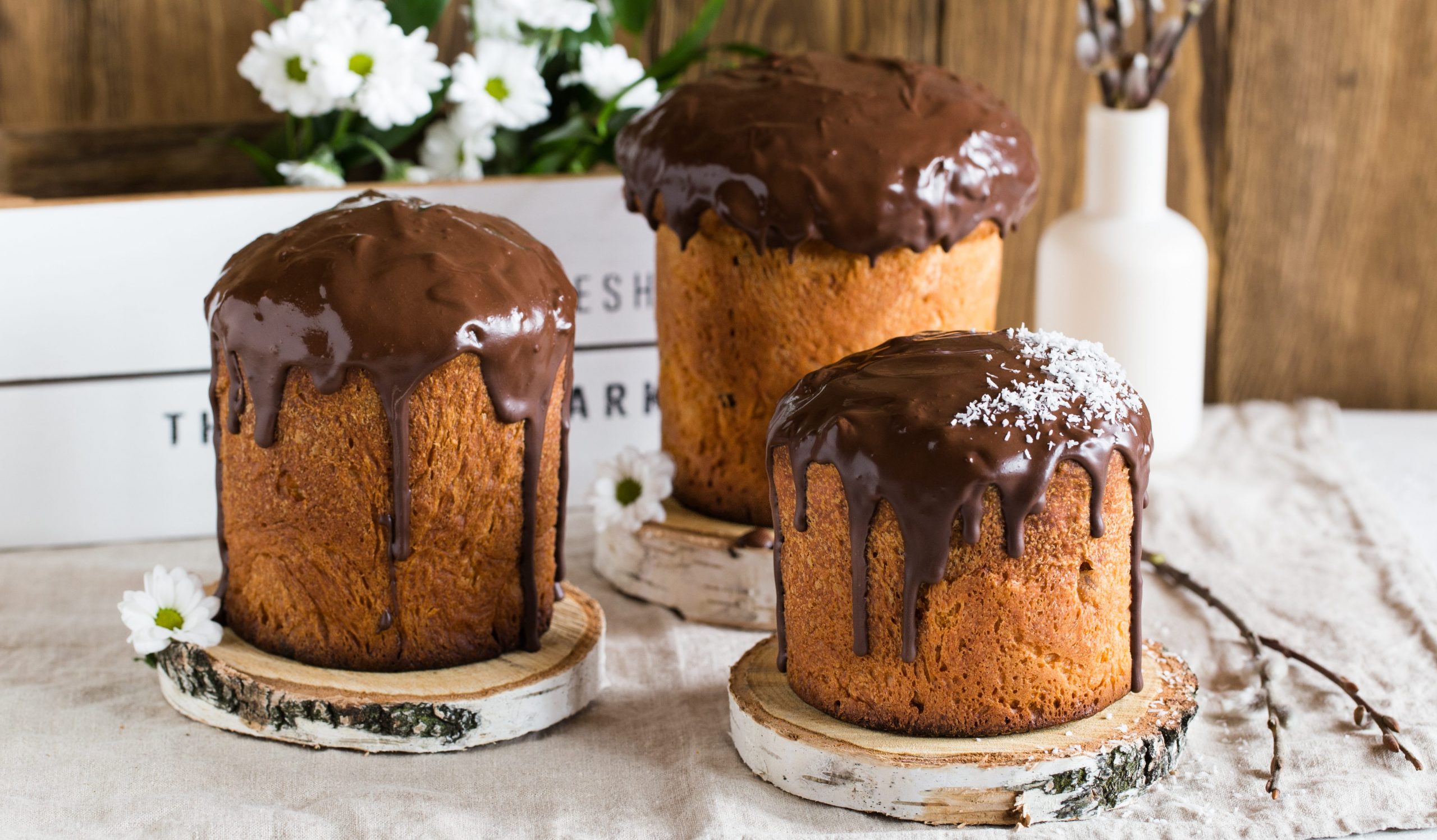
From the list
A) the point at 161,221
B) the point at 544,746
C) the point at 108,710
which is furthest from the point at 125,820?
the point at 161,221

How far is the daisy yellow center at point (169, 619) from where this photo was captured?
1.35 meters

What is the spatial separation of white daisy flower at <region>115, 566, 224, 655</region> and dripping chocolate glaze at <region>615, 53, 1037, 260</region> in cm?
61

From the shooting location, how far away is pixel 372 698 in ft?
4.22

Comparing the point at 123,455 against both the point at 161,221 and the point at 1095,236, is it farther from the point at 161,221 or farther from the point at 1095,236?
the point at 1095,236

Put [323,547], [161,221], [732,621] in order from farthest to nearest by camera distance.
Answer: [161,221] → [732,621] → [323,547]

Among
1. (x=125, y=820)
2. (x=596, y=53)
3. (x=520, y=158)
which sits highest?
(x=596, y=53)

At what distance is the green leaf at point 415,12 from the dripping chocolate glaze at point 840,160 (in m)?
0.50

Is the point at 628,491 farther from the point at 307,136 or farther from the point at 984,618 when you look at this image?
the point at 307,136

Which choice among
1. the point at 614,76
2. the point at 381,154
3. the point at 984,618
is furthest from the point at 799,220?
the point at 381,154

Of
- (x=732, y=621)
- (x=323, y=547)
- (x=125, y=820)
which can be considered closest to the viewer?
(x=125, y=820)

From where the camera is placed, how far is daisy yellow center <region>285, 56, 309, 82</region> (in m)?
1.85

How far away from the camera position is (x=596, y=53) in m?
1.96

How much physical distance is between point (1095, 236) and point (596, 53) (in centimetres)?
73

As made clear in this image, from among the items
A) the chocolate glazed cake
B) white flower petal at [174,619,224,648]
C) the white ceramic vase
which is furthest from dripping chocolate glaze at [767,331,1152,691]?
the white ceramic vase
